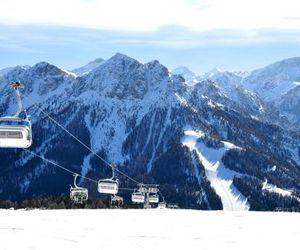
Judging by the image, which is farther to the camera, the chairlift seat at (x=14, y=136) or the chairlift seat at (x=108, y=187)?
the chairlift seat at (x=108, y=187)

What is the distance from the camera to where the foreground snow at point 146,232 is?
21.7 meters

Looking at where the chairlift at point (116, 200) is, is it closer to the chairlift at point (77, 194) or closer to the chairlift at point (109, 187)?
the chairlift at point (77, 194)

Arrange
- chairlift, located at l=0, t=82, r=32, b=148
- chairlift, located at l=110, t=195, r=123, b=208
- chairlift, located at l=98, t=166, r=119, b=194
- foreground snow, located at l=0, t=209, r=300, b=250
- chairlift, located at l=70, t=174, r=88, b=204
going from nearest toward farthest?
foreground snow, located at l=0, t=209, r=300, b=250
chairlift, located at l=0, t=82, r=32, b=148
chairlift, located at l=98, t=166, r=119, b=194
chairlift, located at l=70, t=174, r=88, b=204
chairlift, located at l=110, t=195, r=123, b=208

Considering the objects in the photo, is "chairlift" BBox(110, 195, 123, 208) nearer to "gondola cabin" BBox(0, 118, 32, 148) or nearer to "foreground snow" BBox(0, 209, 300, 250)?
"foreground snow" BBox(0, 209, 300, 250)

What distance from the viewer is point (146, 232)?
82.3 ft

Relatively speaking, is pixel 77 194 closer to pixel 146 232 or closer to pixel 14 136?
pixel 14 136

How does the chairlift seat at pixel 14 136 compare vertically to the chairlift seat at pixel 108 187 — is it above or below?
above

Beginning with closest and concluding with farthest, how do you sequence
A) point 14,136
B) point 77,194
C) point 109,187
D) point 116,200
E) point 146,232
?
point 146,232 < point 14,136 < point 109,187 < point 77,194 < point 116,200

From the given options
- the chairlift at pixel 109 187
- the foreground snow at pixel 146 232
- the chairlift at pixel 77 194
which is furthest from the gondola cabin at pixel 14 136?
the chairlift at pixel 77 194

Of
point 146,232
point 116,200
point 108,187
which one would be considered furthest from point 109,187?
point 146,232

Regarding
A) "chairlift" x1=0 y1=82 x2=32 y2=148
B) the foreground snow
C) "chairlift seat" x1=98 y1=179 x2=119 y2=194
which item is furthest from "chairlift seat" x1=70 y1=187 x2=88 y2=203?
"chairlift" x1=0 y1=82 x2=32 y2=148

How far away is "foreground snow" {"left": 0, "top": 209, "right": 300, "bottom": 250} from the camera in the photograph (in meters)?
21.7

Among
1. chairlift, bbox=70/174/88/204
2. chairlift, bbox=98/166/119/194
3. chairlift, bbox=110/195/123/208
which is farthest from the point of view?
chairlift, bbox=110/195/123/208

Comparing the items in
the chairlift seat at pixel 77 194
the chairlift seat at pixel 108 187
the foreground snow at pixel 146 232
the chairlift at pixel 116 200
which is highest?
the foreground snow at pixel 146 232
